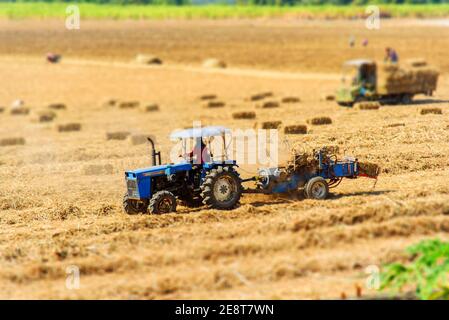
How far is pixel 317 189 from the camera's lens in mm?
18000

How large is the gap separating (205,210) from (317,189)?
2.38 metres

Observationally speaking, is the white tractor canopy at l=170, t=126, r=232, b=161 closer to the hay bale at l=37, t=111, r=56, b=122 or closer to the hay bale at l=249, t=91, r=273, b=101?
the hay bale at l=37, t=111, r=56, b=122

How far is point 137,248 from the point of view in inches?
583

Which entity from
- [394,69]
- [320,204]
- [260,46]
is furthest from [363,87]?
[260,46]

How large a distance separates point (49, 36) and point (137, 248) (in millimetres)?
78992

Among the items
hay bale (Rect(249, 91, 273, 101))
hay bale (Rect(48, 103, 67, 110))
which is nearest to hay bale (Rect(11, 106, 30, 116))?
hay bale (Rect(48, 103, 67, 110))

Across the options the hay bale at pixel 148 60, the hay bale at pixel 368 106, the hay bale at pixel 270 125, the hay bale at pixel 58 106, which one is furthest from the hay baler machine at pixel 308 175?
the hay bale at pixel 148 60

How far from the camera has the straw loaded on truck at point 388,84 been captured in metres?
34.5

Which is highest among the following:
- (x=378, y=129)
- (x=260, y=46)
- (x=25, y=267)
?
(x=260, y=46)

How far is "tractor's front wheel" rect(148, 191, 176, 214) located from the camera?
17.2 m

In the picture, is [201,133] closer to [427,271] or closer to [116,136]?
[427,271]

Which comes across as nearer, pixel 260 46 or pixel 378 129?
pixel 378 129

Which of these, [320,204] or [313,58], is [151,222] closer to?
[320,204]

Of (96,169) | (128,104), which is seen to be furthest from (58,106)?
(96,169)
